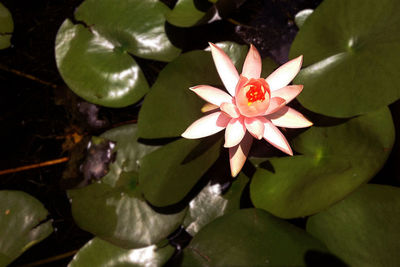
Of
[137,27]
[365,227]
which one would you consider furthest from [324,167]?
[137,27]

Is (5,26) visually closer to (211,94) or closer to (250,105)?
(211,94)

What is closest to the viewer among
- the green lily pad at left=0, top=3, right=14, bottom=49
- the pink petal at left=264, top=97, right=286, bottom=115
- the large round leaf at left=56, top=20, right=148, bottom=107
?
the pink petal at left=264, top=97, right=286, bottom=115

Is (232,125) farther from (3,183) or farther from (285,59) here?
(3,183)

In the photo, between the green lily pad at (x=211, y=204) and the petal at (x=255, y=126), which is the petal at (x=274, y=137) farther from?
the green lily pad at (x=211, y=204)

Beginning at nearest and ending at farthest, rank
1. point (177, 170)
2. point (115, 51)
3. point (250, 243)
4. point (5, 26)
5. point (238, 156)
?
1. point (238, 156)
2. point (250, 243)
3. point (177, 170)
4. point (115, 51)
5. point (5, 26)

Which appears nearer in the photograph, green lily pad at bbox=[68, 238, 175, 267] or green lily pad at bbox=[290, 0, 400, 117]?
green lily pad at bbox=[290, 0, 400, 117]

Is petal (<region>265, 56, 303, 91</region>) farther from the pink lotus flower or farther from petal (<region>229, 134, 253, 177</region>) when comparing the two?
petal (<region>229, 134, 253, 177</region>)

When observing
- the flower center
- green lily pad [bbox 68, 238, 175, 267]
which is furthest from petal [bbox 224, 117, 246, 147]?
green lily pad [bbox 68, 238, 175, 267]
